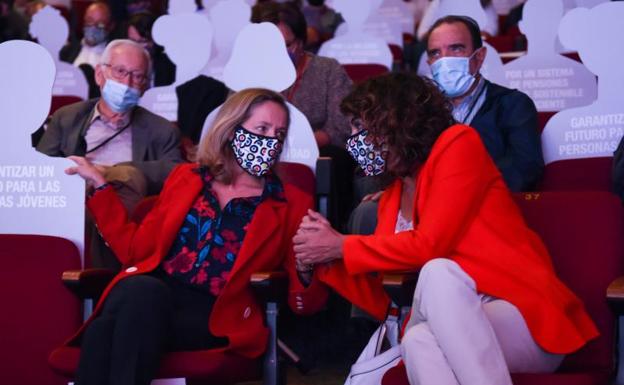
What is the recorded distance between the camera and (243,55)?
14.1 feet

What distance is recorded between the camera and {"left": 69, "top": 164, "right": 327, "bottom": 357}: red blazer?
9.64 feet

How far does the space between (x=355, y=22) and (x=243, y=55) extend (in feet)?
5.96

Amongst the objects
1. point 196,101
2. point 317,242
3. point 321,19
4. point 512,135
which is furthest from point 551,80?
point 321,19

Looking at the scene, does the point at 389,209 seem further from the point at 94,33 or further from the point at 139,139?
the point at 94,33

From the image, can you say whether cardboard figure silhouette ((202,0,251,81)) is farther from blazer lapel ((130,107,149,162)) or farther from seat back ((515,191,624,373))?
seat back ((515,191,624,373))

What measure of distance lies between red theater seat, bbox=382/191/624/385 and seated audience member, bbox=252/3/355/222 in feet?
5.17

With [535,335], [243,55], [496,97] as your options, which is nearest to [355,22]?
[243,55]

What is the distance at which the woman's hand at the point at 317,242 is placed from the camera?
9.11ft

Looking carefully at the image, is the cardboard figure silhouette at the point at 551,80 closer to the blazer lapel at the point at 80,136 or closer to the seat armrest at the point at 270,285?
the blazer lapel at the point at 80,136

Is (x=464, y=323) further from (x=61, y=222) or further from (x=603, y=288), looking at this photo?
(x=61, y=222)

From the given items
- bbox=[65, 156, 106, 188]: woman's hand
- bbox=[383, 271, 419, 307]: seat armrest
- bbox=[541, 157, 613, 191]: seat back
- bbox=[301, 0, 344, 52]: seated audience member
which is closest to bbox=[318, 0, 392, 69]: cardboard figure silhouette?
bbox=[301, 0, 344, 52]: seated audience member

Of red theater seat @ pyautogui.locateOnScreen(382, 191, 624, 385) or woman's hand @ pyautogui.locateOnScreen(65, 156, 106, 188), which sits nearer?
red theater seat @ pyautogui.locateOnScreen(382, 191, 624, 385)

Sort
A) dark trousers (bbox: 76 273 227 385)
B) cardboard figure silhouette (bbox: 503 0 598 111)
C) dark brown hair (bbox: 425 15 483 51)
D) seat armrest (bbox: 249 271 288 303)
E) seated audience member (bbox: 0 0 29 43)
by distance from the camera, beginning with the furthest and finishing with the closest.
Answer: seated audience member (bbox: 0 0 29 43), cardboard figure silhouette (bbox: 503 0 598 111), dark brown hair (bbox: 425 15 483 51), seat armrest (bbox: 249 271 288 303), dark trousers (bbox: 76 273 227 385)

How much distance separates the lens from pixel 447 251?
8.57ft
